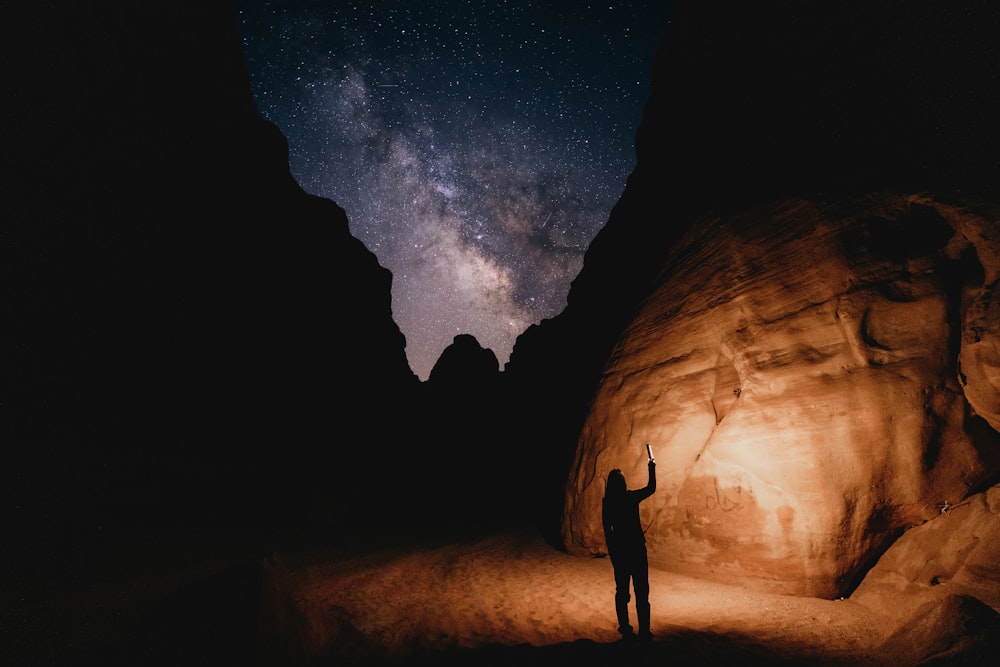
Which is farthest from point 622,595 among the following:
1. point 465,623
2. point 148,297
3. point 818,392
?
point 148,297

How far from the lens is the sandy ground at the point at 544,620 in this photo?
14.8 ft

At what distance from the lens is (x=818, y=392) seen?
6.43 metres

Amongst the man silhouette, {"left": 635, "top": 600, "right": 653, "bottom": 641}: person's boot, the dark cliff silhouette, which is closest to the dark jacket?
the man silhouette

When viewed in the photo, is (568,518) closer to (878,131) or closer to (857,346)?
(857,346)

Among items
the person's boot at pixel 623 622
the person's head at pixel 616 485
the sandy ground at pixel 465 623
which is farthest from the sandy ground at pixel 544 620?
the person's head at pixel 616 485

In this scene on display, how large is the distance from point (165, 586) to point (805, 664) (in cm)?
1240

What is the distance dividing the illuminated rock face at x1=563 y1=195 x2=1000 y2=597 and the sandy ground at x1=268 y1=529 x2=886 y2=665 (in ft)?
2.88

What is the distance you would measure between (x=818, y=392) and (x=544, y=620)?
5556 mm

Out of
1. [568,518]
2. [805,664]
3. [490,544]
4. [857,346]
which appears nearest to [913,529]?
[857,346]

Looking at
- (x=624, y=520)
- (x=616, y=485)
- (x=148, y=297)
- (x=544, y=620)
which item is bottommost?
(x=544, y=620)

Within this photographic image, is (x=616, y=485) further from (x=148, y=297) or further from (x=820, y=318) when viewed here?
(x=148, y=297)

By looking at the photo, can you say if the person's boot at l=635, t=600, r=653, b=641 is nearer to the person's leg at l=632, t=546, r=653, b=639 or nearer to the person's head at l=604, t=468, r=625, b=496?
the person's leg at l=632, t=546, r=653, b=639

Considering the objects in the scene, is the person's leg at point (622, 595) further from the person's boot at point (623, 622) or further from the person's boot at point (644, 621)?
the person's boot at point (644, 621)

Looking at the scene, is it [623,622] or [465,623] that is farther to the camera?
[465,623]
